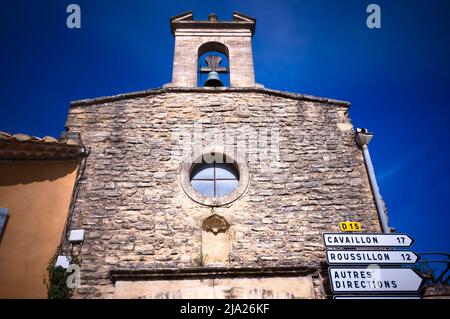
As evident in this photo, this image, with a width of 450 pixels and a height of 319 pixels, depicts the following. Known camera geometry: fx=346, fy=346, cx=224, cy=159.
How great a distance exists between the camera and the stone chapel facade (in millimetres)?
4641

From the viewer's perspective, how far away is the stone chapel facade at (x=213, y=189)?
4641 millimetres

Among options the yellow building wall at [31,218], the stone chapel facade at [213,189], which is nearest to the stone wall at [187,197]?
the stone chapel facade at [213,189]

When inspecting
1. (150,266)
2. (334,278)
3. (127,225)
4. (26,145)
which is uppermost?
(26,145)

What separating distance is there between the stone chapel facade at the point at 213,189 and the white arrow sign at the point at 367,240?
Result: 449 millimetres

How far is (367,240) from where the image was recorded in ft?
15.3

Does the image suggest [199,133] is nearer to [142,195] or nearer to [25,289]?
[142,195]

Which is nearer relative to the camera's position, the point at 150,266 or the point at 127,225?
the point at 150,266

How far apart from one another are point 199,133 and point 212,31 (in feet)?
9.38

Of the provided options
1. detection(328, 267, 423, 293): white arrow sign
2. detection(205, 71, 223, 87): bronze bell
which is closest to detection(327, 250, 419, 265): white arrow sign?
detection(328, 267, 423, 293): white arrow sign

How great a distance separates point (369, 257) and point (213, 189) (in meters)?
2.54

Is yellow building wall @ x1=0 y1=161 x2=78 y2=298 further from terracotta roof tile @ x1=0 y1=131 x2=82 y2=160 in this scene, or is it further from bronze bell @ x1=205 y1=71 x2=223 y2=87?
bronze bell @ x1=205 y1=71 x2=223 y2=87

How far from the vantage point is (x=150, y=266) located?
15.3 feet

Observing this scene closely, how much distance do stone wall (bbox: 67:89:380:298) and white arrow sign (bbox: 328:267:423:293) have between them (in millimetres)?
482
